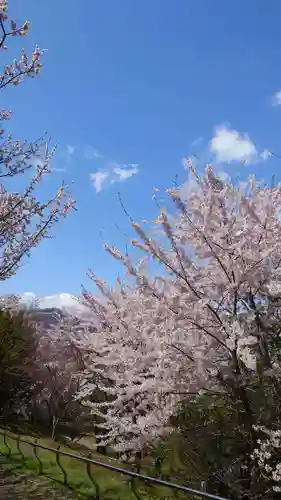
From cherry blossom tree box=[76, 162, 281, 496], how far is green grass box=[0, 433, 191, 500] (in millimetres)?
847

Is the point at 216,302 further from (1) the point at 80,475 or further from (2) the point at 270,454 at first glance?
(1) the point at 80,475

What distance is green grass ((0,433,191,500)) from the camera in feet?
24.7

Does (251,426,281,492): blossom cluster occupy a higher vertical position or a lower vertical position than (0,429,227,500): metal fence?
higher

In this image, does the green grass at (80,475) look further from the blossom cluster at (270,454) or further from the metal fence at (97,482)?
the blossom cluster at (270,454)

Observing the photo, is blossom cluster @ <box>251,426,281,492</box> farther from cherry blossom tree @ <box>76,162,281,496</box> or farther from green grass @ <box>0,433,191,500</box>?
green grass @ <box>0,433,191,500</box>


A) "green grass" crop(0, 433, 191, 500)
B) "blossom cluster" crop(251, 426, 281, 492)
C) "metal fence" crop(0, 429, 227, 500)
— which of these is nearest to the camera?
"blossom cluster" crop(251, 426, 281, 492)

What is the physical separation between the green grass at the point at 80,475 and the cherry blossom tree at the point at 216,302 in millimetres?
847

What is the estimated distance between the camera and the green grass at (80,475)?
7535 millimetres

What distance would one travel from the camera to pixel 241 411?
6.76 meters

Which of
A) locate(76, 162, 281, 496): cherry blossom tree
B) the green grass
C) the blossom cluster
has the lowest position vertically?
the green grass

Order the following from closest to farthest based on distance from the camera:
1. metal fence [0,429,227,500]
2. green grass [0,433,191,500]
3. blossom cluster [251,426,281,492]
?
blossom cluster [251,426,281,492] < metal fence [0,429,227,500] < green grass [0,433,191,500]

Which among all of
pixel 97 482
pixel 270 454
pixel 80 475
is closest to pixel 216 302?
pixel 270 454

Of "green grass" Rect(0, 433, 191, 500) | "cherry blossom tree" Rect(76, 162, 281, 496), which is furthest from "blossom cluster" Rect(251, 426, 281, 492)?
"green grass" Rect(0, 433, 191, 500)

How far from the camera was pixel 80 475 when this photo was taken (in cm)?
952
